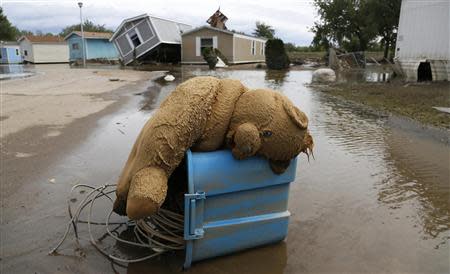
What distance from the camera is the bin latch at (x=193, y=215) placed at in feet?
9.07

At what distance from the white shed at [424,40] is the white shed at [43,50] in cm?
4111

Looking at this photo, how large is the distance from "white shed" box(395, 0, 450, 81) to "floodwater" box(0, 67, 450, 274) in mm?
9207

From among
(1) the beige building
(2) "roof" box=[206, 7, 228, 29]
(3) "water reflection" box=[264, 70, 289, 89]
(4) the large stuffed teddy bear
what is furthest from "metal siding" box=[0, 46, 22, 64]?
(4) the large stuffed teddy bear

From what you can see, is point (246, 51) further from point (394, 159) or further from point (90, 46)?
point (394, 159)

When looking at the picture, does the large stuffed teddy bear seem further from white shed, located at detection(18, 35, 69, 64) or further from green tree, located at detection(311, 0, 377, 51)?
white shed, located at detection(18, 35, 69, 64)

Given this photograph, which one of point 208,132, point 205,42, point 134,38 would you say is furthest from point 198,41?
point 208,132

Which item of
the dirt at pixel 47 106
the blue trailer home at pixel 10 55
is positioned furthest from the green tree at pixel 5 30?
the dirt at pixel 47 106

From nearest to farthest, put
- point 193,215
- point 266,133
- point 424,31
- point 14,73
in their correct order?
point 193,215, point 266,133, point 424,31, point 14,73

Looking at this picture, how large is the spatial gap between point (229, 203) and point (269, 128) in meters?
0.64

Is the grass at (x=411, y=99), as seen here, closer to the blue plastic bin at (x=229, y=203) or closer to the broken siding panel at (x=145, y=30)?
the blue plastic bin at (x=229, y=203)

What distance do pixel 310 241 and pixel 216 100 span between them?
161 cm

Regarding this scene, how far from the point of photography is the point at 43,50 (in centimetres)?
4681

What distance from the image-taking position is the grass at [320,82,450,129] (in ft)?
31.2

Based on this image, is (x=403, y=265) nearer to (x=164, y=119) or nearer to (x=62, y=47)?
(x=164, y=119)
